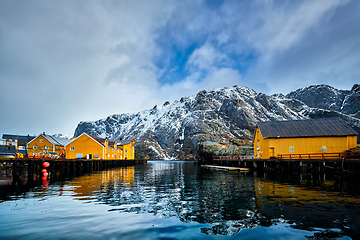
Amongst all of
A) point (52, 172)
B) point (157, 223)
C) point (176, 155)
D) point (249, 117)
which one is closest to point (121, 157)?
point (52, 172)

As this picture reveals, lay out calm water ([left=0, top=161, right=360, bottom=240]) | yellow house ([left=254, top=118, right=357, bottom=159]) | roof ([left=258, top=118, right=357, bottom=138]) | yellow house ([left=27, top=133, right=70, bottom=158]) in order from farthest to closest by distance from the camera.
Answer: yellow house ([left=27, top=133, right=70, bottom=158]) < roof ([left=258, top=118, right=357, bottom=138]) < yellow house ([left=254, top=118, right=357, bottom=159]) < calm water ([left=0, top=161, right=360, bottom=240])

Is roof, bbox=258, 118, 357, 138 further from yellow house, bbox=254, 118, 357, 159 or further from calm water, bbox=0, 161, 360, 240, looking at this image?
calm water, bbox=0, 161, 360, 240

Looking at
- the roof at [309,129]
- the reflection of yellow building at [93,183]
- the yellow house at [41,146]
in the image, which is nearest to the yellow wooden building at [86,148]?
the yellow house at [41,146]

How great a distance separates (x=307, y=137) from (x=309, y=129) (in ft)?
7.01

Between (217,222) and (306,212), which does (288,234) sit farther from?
(306,212)

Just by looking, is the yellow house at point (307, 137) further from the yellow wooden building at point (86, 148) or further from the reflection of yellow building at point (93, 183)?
the yellow wooden building at point (86, 148)

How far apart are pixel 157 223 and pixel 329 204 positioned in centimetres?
1044

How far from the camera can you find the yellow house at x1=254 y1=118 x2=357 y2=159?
38.0m

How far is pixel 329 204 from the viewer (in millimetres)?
12406

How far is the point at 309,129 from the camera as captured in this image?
40312 mm

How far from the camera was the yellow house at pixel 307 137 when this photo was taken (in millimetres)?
38031

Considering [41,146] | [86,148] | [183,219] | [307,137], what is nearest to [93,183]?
[183,219]

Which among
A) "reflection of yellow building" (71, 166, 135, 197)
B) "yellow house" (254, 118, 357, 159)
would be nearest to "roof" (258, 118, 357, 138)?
"yellow house" (254, 118, 357, 159)

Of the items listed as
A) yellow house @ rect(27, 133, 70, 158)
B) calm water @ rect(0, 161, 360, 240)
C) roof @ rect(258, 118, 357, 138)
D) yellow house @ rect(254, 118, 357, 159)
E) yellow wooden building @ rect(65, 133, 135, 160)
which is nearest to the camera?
calm water @ rect(0, 161, 360, 240)
